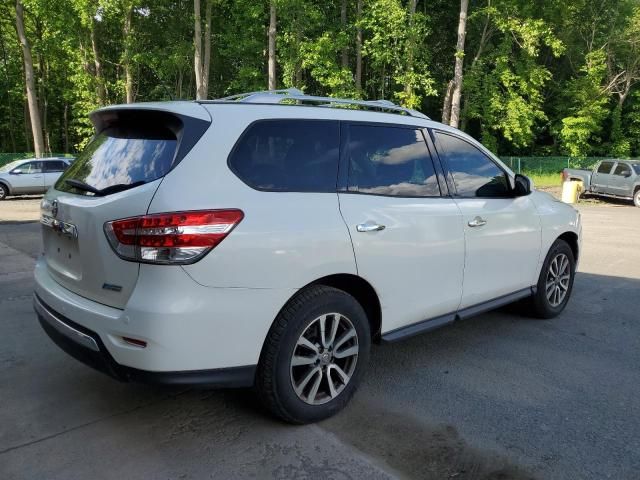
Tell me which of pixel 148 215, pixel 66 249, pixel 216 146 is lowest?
pixel 66 249

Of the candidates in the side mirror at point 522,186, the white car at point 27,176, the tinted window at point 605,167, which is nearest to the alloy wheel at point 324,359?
the side mirror at point 522,186

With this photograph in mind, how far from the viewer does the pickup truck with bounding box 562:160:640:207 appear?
20.5 m

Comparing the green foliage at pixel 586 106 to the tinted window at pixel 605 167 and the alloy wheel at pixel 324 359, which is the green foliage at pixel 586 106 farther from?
the alloy wheel at pixel 324 359

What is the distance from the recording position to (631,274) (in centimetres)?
752

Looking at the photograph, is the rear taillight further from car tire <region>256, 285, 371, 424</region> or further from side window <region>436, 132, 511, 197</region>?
side window <region>436, 132, 511, 197</region>

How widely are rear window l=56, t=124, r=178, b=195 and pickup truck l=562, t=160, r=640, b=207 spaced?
2158 centimetres

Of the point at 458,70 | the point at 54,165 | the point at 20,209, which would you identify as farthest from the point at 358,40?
the point at 20,209

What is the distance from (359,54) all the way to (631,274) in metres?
25.4

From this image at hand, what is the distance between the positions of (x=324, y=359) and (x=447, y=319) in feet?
3.96

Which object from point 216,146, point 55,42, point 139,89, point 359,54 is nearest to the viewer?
point 216,146

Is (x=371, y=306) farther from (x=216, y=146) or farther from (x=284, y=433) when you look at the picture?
(x=216, y=146)

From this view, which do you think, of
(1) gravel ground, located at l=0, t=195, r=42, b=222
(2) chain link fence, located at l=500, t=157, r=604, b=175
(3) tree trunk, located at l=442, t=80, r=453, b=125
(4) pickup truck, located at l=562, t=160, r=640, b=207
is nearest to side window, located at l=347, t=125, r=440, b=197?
(1) gravel ground, located at l=0, t=195, r=42, b=222

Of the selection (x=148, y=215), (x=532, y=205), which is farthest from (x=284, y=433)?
(x=532, y=205)

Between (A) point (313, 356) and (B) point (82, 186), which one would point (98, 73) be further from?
(A) point (313, 356)
